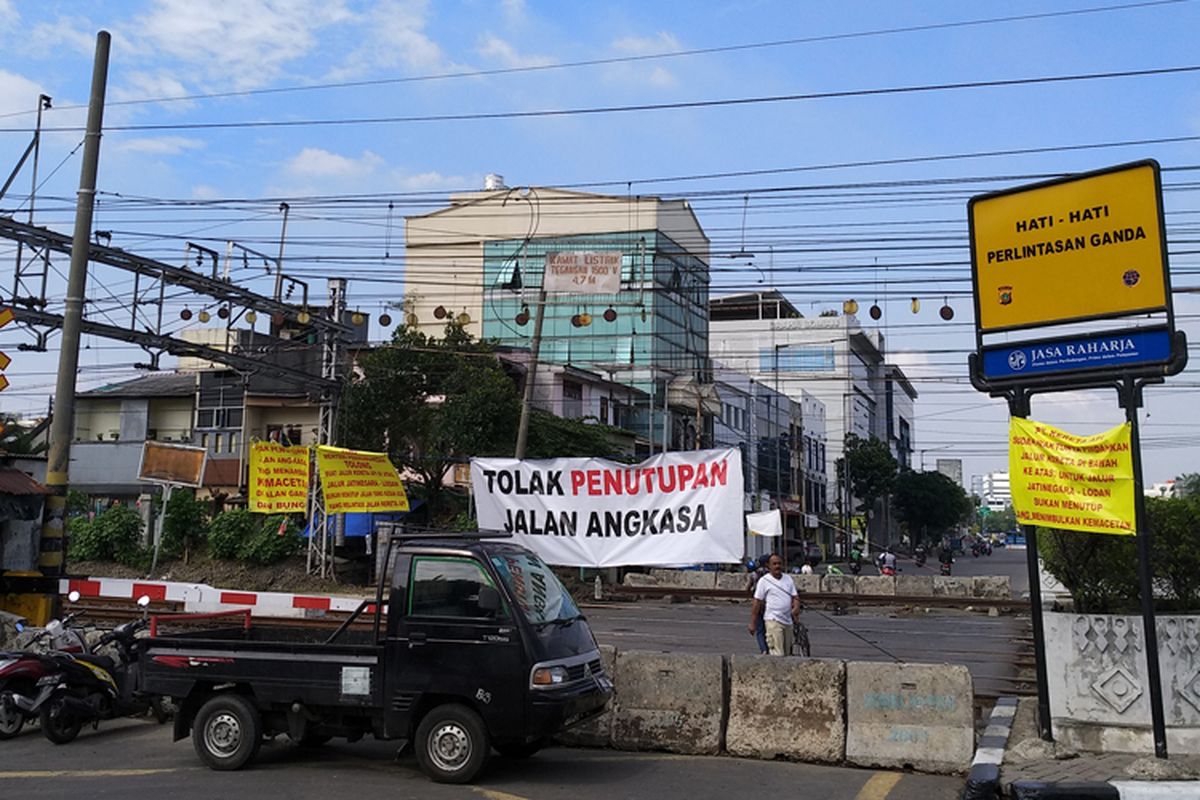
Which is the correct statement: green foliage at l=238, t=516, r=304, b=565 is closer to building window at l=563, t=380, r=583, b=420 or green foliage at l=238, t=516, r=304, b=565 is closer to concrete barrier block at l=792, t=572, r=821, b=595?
building window at l=563, t=380, r=583, b=420

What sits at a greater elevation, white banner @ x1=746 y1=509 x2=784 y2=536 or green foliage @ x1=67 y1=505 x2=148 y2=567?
white banner @ x1=746 y1=509 x2=784 y2=536

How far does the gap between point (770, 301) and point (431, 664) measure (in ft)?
270

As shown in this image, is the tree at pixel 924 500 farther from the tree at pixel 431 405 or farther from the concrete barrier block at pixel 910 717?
the concrete barrier block at pixel 910 717

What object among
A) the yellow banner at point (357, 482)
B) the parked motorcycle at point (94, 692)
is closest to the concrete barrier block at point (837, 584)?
the yellow banner at point (357, 482)

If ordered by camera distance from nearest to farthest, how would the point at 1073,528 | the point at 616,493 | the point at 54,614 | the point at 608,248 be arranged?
the point at 1073,528 → the point at 616,493 → the point at 54,614 → the point at 608,248

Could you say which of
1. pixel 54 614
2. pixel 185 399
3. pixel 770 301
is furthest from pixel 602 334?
pixel 54 614

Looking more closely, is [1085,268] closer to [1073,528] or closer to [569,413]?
[1073,528]

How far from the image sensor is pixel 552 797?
817cm

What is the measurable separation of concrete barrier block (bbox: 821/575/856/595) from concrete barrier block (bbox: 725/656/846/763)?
22021 millimetres

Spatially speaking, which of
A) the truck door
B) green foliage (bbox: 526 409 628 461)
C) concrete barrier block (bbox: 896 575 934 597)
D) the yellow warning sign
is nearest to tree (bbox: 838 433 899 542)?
green foliage (bbox: 526 409 628 461)

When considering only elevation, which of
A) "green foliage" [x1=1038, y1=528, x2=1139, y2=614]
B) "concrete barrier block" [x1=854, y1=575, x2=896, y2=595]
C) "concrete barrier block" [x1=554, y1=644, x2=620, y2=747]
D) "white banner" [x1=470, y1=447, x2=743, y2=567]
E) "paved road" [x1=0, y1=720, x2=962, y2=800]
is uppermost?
"white banner" [x1=470, y1=447, x2=743, y2=567]

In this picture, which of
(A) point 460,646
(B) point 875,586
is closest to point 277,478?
(B) point 875,586

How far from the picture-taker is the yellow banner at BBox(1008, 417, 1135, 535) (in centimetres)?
905

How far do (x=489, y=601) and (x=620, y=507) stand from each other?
13.5 feet
